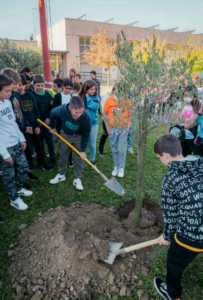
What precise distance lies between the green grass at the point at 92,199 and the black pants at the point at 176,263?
0.25 metres

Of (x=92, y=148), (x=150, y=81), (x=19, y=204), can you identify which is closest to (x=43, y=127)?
(x=92, y=148)

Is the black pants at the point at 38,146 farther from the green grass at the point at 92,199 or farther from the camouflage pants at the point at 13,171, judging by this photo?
the camouflage pants at the point at 13,171

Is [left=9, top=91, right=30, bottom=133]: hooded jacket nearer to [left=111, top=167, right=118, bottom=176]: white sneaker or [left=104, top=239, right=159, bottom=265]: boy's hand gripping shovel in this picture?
[left=111, top=167, right=118, bottom=176]: white sneaker

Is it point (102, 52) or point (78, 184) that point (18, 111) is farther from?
point (102, 52)

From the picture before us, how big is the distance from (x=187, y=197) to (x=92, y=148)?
10.7ft

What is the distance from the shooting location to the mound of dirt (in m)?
2.16

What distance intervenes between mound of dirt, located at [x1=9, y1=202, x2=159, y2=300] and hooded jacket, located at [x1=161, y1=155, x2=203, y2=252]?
95cm

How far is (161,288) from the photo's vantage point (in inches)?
83.2

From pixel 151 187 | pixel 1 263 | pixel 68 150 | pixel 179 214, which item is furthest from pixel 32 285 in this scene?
pixel 151 187

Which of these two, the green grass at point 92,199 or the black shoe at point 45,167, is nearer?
the green grass at point 92,199

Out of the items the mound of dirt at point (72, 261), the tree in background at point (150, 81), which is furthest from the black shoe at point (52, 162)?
the tree in background at point (150, 81)

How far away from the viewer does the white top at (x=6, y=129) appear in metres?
2.91

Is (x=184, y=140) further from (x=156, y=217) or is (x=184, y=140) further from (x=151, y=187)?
(x=156, y=217)

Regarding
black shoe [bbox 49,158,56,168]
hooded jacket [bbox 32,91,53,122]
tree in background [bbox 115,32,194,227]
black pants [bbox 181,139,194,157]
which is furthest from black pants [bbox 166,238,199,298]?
hooded jacket [bbox 32,91,53,122]
